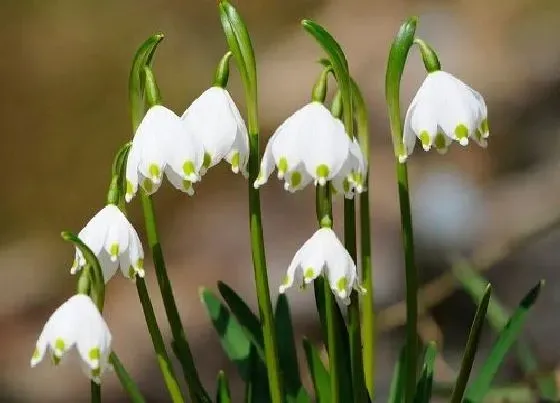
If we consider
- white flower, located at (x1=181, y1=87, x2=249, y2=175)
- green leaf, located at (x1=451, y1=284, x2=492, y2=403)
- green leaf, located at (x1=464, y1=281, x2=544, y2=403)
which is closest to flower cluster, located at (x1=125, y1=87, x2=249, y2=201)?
white flower, located at (x1=181, y1=87, x2=249, y2=175)

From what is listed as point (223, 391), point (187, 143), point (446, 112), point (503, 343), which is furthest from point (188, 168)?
point (503, 343)

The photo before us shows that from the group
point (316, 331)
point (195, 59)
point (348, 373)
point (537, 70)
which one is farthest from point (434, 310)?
Answer: point (348, 373)

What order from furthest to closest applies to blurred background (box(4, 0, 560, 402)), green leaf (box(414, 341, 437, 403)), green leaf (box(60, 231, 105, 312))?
blurred background (box(4, 0, 560, 402))
green leaf (box(414, 341, 437, 403))
green leaf (box(60, 231, 105, 312))

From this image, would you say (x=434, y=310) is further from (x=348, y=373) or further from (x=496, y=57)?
(x=348, y=373)

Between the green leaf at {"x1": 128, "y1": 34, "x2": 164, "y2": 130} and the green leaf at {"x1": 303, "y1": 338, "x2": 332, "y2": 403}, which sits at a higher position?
the green leaf at {"x1": 128, "y1": 34, "x2": 164, "y2": 130}

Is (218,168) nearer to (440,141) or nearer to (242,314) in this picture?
(242,314)

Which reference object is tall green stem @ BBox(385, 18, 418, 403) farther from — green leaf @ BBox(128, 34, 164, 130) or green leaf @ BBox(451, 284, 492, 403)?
green leaf @ BBox(128, 34, 164, 130)

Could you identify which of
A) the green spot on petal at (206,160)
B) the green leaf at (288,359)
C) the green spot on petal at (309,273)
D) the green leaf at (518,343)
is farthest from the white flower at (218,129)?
the green leaf at (518,343)
